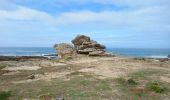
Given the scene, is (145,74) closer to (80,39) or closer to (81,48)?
(81,48)

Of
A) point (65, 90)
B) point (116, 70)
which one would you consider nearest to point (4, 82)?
point (65, 90)

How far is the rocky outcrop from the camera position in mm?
42562

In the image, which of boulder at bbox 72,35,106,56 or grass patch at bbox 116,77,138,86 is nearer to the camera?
grass patch at bbox 116,77,138,86

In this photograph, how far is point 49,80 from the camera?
2211 centimetres

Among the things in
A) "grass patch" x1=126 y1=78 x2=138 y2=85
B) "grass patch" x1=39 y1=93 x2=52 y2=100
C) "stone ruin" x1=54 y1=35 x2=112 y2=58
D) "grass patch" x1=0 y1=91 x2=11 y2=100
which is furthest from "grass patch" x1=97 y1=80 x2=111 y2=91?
"stone ruin" x1=54 y1=35 x2=112 y2=58

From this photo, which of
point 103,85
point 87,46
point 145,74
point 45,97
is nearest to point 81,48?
point 87,46

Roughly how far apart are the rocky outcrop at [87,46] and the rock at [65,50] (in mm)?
1062

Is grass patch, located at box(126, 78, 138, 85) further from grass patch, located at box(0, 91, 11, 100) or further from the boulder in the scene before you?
the boulder

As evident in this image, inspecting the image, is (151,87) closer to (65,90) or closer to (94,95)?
(94,95)

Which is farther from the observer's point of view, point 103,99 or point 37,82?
point 37,82

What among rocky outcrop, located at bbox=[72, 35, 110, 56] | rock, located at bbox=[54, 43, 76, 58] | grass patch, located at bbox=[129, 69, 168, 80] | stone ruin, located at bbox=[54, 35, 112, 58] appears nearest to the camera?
grass patch, located at bbox=[129, 69, 168, 80]

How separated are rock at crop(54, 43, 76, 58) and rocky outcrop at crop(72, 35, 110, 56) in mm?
1062

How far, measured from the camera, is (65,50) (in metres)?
43.6

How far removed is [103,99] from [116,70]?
8844 millimetres
